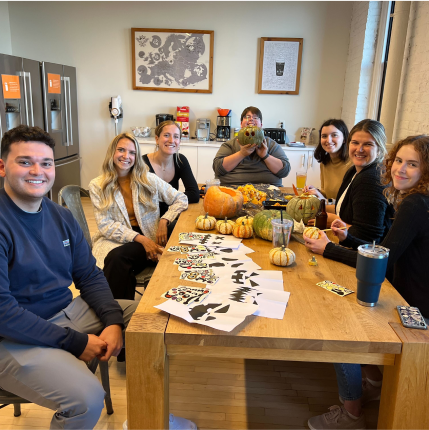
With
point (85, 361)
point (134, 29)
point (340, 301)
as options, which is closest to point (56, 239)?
point (85, 361)

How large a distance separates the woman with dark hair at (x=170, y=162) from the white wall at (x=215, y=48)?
2.82 m

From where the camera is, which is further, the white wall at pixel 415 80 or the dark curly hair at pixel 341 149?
the white wall at pixel 415 80

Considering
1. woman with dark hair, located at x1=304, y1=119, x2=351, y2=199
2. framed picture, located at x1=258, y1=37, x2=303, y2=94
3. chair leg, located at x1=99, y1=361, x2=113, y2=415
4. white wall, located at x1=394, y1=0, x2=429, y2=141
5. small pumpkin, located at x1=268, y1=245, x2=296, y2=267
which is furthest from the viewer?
framed picture, located at x1=258, y1=37, x2=303, y2=94

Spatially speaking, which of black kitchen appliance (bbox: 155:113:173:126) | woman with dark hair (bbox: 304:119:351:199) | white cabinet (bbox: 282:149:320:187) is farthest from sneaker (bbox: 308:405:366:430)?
black kitchen appliance (bbox: 155:113:173:126)

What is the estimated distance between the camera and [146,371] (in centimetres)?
113

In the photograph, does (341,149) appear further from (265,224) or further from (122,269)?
(122,269)

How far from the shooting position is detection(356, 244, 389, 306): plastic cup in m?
1.18

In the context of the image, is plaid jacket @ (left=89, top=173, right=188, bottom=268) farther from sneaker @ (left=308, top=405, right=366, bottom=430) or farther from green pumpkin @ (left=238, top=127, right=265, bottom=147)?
sneaker @ (left=308, top=405, right=366, bottom=430)

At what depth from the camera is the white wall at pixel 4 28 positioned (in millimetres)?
5055

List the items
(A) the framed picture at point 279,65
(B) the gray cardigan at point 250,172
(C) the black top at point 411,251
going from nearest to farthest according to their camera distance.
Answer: (C) the black top at point 411,251, (B) the gray cardigan at point 250,172, (A) the framed picture at point 279,65

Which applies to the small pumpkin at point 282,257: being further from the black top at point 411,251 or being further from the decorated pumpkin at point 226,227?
the decorated pumpkin at point 226,227

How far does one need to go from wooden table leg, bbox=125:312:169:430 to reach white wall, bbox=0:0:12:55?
17.4 feet

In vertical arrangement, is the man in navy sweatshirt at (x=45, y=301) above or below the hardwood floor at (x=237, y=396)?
above

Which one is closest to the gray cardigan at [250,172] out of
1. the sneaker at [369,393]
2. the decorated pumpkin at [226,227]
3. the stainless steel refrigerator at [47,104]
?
the decorated pumpkin at [226,227]
